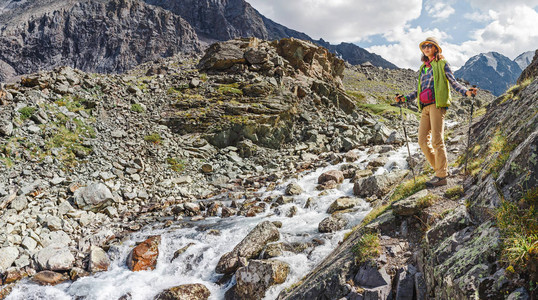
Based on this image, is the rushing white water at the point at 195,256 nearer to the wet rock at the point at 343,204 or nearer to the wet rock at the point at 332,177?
the wet rock at the point at 343,204

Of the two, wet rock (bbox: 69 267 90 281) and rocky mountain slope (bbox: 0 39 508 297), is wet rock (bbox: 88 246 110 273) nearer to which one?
rocky mountain slope (bbox: 0 39 508 297)

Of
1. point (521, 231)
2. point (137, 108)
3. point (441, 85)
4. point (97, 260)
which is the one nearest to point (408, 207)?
point (521, 231)

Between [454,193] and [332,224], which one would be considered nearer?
[454,193]

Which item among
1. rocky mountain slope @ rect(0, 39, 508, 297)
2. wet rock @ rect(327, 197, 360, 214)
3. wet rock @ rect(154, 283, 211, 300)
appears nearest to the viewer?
wet rock @ rect(154, 283, 211, 300)

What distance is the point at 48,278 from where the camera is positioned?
1141 cm

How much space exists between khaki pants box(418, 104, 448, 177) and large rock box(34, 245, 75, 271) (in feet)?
49.8

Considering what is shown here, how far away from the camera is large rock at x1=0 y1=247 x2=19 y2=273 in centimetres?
1167

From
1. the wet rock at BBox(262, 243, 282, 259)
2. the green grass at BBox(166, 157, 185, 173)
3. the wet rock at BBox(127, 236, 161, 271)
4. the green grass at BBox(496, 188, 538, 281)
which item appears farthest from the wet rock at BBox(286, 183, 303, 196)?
the green grass at BBox(496, 188, 538, 281)

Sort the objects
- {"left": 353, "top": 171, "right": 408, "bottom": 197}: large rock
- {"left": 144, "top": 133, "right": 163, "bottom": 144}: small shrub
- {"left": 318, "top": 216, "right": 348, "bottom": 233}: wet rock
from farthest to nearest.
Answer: {"left": 144, "top": 133, "right": 163, "bottom": 144}: small shrub < {"left": 353, "top": 171, "right": 408, "bottom": 197}: large rock < {"left": 318, "top": 216, "right": 348, "bottom": 233}: wet rock

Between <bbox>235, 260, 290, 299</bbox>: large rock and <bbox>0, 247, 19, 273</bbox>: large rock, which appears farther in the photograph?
<bbox>0, 247, 19, 273</bbox>: large rock

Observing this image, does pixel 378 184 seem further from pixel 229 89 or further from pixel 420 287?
pixel 229 89

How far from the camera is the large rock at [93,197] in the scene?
1658 centimetres

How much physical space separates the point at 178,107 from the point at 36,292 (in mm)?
23434

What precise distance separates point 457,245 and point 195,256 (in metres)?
10.8
